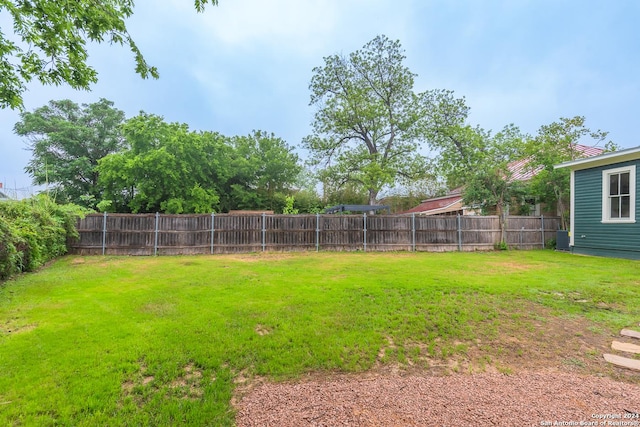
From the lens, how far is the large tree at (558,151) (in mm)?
12961

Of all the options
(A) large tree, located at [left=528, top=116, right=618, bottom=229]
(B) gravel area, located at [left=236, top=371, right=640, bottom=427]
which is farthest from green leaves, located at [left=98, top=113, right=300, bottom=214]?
(B) gravel area, located at [left=236, top=371, right=640, bottom=427]

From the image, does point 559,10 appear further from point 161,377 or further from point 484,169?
point 161,377

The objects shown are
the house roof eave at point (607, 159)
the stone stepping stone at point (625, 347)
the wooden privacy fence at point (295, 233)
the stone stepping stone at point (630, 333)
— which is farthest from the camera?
the wooden privacy fence at point (295, 233)

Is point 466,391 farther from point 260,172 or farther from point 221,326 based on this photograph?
point 260,172

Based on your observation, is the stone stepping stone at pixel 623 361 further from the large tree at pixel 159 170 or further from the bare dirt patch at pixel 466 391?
the large tree at pixel 159 170

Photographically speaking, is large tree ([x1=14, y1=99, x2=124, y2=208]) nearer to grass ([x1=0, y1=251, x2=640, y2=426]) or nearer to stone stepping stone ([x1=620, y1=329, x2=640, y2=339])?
grass ([x1=0, y1=251, x2=640, y2=426])

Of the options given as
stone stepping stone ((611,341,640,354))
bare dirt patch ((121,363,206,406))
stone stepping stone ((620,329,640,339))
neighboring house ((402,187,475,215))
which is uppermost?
neighboring house ((402,187,475,215))

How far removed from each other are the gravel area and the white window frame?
10249 millimetres

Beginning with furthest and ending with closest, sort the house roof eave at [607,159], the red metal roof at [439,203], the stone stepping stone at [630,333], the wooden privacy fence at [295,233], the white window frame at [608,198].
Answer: the red metal roof at [439,203], the wooden privacy fence at [295,233], the white window frame at [608,198], the house roof eave at [607,159], the stone stepping stone at [630,333]

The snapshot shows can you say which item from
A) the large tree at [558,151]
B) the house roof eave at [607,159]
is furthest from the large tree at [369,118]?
the house roof eave at [607,159]

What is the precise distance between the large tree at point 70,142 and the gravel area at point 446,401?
75.0ft

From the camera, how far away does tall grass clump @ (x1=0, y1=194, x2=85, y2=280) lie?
20.1 ft

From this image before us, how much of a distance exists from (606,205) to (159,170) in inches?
809

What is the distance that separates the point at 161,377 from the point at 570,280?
300 inches
